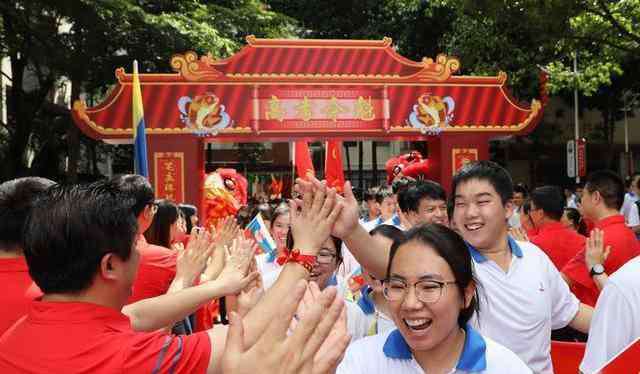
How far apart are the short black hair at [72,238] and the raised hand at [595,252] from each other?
8.99 ft

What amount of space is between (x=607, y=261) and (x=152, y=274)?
2435mm

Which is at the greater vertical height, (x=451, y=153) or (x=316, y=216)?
(x=451, y=153)

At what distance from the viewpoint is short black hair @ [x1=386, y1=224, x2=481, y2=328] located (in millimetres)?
2100

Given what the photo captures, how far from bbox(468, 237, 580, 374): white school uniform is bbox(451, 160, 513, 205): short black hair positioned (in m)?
0.24

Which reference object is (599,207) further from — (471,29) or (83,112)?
(471,29)

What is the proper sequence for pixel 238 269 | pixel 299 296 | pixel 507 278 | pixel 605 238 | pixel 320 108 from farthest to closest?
1. pixel 320 108
2. pixel 605 238
3. pixel 507 278
4. pixel 238 269
5. pixel 299 296

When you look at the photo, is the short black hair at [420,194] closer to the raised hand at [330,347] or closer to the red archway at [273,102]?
the raised hand at [330,347]

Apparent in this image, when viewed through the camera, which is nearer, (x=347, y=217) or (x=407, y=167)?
(x=347, y=217)

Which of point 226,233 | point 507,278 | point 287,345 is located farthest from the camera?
point 226,233

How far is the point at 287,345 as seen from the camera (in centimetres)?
143

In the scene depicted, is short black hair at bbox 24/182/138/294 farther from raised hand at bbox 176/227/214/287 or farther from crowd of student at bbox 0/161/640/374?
raised hand at bbox 176/227/214/287

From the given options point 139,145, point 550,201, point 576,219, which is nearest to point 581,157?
point 576,219

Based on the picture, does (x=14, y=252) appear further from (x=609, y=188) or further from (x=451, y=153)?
(x=451, y=153)

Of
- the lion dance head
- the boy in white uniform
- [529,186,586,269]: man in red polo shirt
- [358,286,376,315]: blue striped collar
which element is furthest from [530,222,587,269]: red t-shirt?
the lion dance head
